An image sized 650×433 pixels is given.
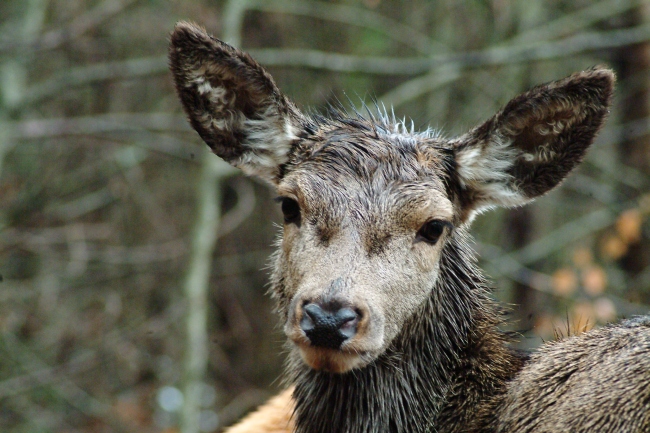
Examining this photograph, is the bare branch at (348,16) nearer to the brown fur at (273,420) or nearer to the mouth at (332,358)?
the brown fur at (273,420)

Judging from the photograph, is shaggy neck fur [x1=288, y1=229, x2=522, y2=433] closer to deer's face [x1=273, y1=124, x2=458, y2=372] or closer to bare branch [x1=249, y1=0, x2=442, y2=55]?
deer's face [x1=273, y1=124, x2=458, y2=372]

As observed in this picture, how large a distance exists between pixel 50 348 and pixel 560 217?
37.0 ft

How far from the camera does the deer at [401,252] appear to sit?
170 inches

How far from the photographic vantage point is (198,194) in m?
9.96

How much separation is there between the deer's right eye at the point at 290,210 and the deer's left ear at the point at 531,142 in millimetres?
1124

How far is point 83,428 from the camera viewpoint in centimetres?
1443

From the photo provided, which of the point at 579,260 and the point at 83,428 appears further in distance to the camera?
the point at 83,428

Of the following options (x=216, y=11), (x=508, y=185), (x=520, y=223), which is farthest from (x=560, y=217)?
(x=508, y=185)

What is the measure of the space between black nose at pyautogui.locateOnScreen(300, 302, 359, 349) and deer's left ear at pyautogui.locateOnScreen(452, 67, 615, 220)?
161 cm

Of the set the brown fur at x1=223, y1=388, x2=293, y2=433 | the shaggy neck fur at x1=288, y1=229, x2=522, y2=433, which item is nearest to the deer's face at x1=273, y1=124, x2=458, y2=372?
the shaggy neck fur at x1=288, y1=229, x2=522, y2=433

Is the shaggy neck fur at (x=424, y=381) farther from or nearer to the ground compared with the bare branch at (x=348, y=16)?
nearer to the ground

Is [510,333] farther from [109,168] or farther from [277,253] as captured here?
[109,168]

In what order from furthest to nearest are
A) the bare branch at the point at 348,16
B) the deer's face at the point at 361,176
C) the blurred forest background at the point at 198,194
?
the bare branch at the point at 348,16
the blurred forest background at the point at 198,194
the deer's face at the point at 361,176

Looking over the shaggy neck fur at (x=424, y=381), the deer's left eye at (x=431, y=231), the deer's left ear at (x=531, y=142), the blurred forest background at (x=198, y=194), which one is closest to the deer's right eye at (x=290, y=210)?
the deer's left eye at (x=431, y=231)
